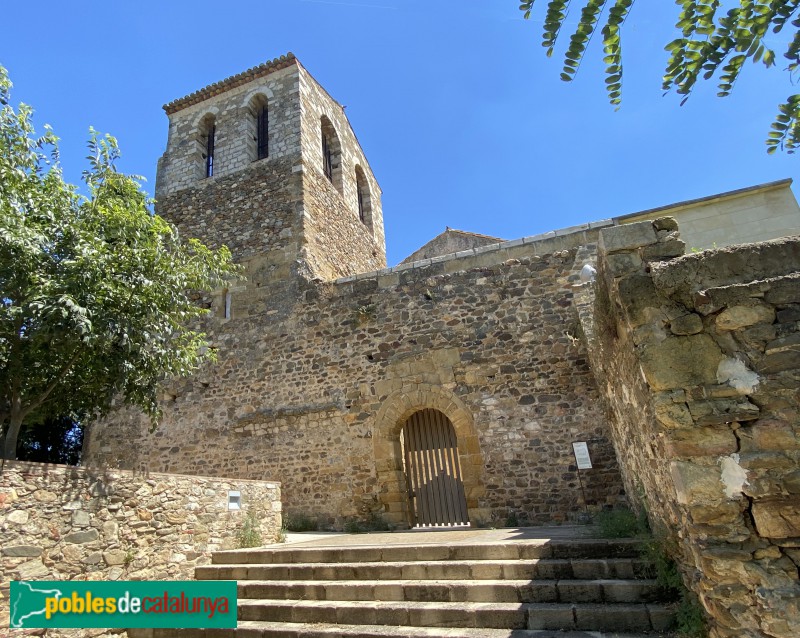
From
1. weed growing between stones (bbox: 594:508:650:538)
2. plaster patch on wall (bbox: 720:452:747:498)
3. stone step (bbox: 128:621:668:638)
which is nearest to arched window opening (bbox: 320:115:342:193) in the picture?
weed growing between stones (bbox: 594:508:650:538)

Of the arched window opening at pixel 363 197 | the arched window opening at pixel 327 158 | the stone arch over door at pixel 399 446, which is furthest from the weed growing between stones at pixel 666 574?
the arched window opening at pixel 363 197

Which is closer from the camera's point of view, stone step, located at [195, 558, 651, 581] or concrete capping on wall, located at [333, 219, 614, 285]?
stone step, located at [195, 558, 651, 581]

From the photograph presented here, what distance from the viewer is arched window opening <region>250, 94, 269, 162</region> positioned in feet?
42.4

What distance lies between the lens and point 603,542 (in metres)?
4.49

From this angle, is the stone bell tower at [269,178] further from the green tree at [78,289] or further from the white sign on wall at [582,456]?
the white sign on wall at [582,456]

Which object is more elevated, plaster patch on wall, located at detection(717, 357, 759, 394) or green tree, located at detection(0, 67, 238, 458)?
green tree, located at detection(0, 67, 238, 458)

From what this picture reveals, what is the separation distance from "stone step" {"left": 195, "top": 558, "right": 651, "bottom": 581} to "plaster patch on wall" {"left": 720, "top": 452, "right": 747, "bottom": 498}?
1.57 meters

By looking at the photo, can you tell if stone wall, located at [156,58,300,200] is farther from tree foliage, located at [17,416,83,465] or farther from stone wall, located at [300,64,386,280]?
tree foliage, located at [17,416,83,465]

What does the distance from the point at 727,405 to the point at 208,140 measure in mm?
14113

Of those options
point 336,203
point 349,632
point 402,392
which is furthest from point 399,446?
point 336,203

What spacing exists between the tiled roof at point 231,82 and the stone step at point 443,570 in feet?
38.6

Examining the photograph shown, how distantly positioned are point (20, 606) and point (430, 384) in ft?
19.9

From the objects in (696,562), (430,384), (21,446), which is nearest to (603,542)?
(696,562)

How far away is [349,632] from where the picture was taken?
163 inches
